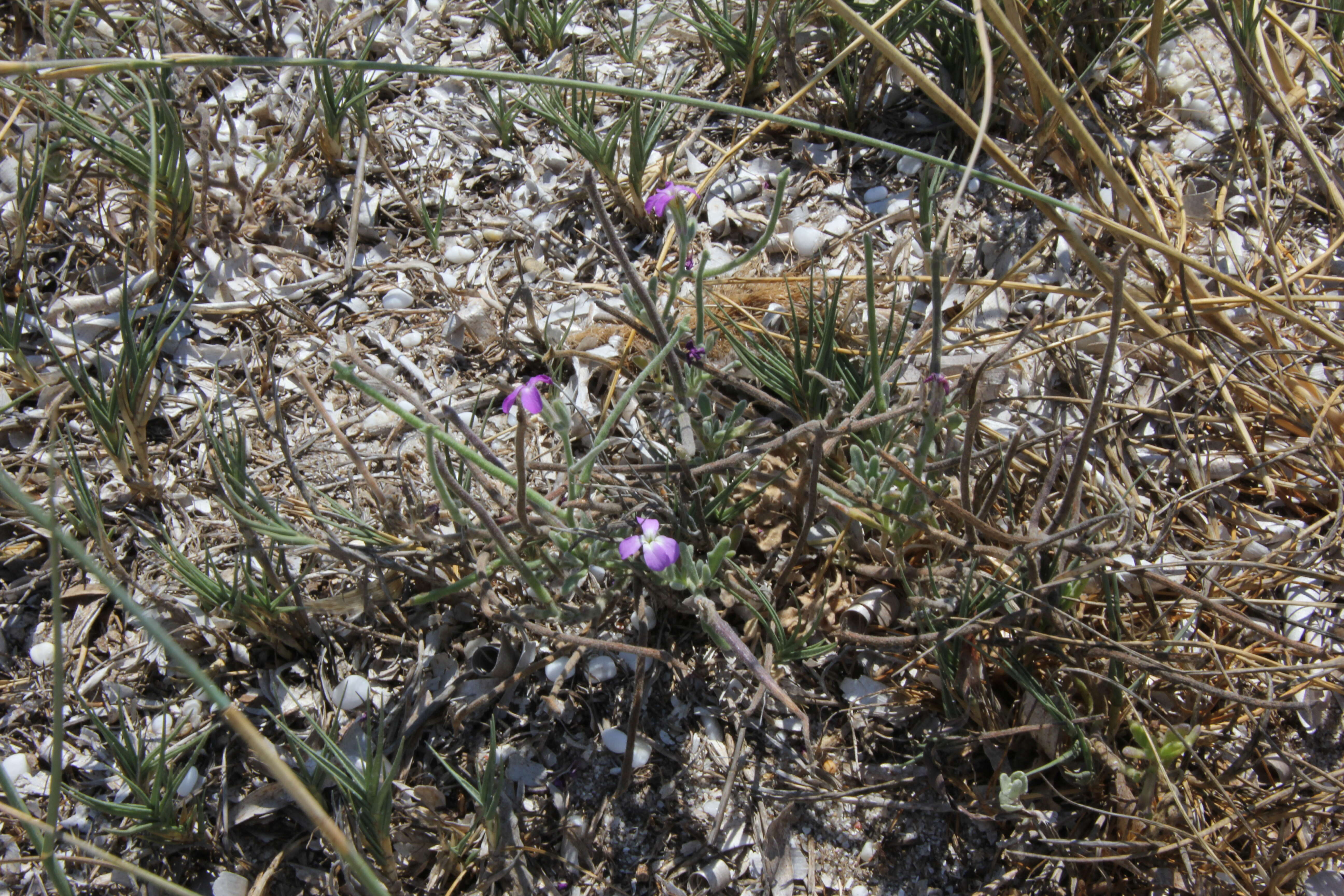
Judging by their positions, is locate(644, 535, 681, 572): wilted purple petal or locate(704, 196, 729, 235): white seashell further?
locate(704, 196, 729, 235): white seashell

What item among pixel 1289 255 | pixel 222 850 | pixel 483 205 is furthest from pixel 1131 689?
pixel 483 205

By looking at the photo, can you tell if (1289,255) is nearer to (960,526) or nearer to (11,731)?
(960,526)

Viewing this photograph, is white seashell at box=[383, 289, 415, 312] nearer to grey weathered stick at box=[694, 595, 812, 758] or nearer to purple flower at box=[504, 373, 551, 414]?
purple flower at box=[504, 373, 551, 414]

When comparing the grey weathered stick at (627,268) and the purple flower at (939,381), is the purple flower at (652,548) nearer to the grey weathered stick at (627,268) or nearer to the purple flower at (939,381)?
the grey weathered stick at (627,268)

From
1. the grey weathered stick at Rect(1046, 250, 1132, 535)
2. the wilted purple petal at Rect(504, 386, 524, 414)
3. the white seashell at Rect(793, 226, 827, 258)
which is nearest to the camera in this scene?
the grey weathered stick at Rect(1046, 250, 1132, 535)

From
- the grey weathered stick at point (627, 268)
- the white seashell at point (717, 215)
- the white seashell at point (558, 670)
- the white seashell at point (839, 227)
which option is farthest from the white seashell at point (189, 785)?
the white seashell at point (839, 227)

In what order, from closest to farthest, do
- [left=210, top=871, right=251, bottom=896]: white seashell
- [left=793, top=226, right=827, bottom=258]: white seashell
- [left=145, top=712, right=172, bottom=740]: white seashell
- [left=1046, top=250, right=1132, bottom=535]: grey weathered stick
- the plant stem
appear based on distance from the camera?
the plant stem → [left=1046, top=250, right=1132, bottom=535]: grey weathered stick → [left=210, top=871, right=251, bottom=896]: white seashell → [left=145, top=712, right=172, bottom=740]: white seashell → [left=793, top=226, right=827, bottom=258]: white seashell

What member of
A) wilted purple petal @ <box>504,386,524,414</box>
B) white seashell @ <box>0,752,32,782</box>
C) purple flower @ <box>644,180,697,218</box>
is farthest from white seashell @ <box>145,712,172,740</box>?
purple flower @ <box>644,180,697,218</box>
